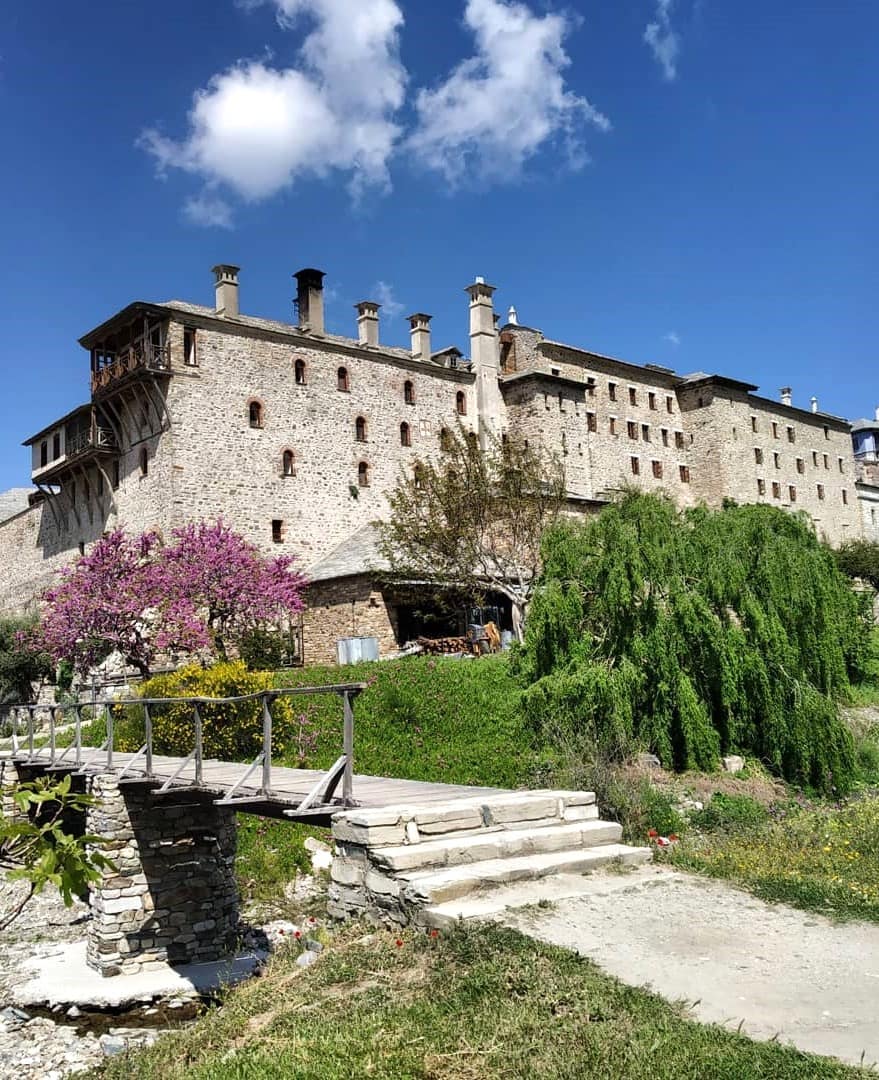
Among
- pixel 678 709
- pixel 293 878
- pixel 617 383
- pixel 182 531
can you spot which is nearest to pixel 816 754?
pixel 678 709

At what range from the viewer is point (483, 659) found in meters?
20.6

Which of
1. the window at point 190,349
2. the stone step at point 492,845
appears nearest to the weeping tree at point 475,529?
the window at point 190,349

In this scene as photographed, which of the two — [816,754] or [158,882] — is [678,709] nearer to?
[816,754]

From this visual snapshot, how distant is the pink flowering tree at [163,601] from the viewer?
23.1 meters

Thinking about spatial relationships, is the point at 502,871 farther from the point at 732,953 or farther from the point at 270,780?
the point at 270,780

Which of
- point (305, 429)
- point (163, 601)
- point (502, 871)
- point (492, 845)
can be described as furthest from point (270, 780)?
point (305, 429)

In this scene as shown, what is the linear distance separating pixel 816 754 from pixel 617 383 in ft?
106

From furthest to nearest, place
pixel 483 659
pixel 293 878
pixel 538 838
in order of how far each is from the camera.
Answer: pixel 483 659
pixel 293 878
pixel 538 838

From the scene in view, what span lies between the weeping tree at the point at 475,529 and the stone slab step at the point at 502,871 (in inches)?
718

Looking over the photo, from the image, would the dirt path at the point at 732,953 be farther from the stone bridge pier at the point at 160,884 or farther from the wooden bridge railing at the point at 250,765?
the stone bridge pier at the point at 160,884

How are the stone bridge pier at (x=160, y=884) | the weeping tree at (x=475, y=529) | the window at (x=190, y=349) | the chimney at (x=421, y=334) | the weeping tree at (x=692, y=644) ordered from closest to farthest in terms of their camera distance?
the stone bridge pier at (x=160, y=884) < the weeping tree at (x=692, y=644) < the weeping tree at (x=475, y=529) < the window at (x=190, y=349) < the chimney at (x=421, y=334)

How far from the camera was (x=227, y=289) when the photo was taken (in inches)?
1206

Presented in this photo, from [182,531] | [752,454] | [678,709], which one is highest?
[752,454]

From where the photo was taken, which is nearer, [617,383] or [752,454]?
[617,383]
